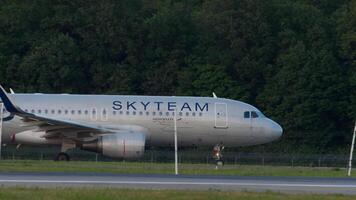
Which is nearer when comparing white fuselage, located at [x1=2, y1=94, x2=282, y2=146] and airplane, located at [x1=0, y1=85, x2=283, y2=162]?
airplane, located at [x1=0, y1=85, x2=283, y2=162]

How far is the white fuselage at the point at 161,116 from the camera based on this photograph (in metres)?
39.1

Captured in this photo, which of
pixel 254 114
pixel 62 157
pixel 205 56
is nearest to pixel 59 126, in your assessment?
pixel 62 157

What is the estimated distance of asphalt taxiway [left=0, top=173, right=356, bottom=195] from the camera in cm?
2102

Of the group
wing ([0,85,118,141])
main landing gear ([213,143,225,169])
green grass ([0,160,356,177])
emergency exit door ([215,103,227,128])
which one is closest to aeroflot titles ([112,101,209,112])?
emergency exit door ([215,103,227,128])

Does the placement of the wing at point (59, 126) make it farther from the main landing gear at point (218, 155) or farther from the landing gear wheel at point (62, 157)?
the main landing gear at point (218, 155)

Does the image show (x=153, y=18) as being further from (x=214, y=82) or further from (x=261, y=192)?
(x=261, y=192)

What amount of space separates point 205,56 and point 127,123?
18.1 m

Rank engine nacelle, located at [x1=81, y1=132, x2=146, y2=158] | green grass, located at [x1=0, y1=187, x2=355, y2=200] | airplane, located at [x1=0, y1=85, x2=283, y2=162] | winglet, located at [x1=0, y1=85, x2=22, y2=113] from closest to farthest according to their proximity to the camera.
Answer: green grass, located at [x1=0, y1=187, x2=355, y2=200] → winglet, located at [x1=0, y1=85, x2=22, y2=113] → engine nacelle, located at [x1=81, y1=132, x2=146, y2=158] → airplane, located at [x1=0, y1=85, x2=283, y2=162]

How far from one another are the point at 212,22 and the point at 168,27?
2512 millimetres

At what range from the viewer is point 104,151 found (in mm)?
37281

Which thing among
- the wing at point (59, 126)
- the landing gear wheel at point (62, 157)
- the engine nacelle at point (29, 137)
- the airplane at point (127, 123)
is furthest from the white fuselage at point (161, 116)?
the landing gear wheel at point (62, 157)

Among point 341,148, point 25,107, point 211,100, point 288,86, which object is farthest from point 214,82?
point 25,107

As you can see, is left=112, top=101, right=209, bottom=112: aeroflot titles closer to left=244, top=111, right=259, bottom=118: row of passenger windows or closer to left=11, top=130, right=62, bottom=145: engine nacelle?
left=244, top=111, right=259, bottom=118: row of passenger windows

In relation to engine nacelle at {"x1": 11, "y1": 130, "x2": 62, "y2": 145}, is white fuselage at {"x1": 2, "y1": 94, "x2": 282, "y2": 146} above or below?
above
